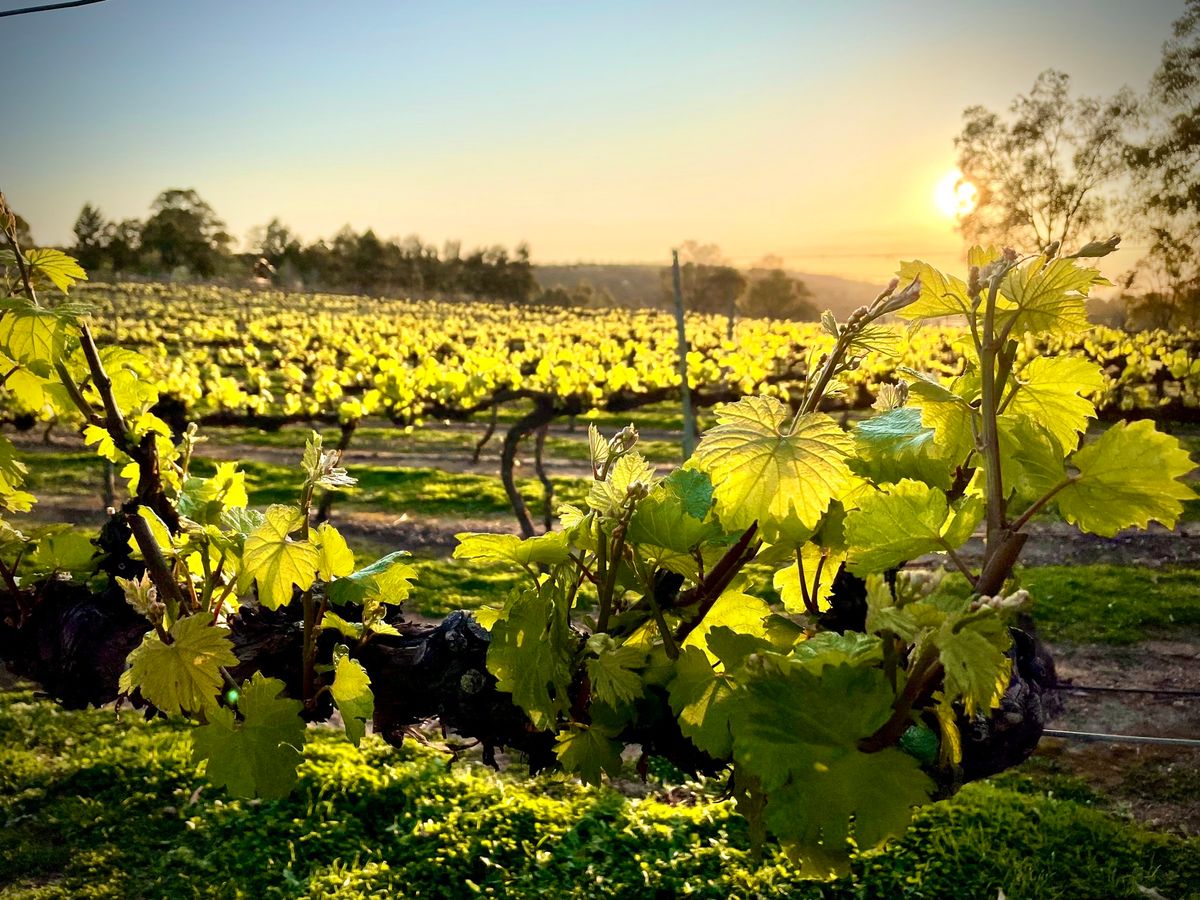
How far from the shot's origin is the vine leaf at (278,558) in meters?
1.02

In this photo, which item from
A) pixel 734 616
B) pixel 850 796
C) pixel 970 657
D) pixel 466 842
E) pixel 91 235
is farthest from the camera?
pixel 91 235

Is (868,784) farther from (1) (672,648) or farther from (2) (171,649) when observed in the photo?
(2) (171,649)

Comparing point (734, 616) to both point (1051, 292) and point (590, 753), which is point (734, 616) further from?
point (1051, 292)

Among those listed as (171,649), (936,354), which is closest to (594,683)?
(171,649)

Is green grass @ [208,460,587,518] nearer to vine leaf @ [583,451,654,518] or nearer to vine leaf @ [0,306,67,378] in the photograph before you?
vine leaf @ [0,306,67,378]

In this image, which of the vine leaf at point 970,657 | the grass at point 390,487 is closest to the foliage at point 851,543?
the vine leaf at point 970,657

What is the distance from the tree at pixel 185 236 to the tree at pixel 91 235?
2736 mm

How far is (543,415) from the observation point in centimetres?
1209

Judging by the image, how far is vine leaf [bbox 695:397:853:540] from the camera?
762 millimetres

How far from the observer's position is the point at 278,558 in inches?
40.8

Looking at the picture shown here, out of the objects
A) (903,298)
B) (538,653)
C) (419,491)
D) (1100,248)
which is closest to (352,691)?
(538,653)

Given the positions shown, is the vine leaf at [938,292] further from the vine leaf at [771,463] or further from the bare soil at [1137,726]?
the bare soil at [1137,726]

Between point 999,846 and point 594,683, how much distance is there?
4981mm

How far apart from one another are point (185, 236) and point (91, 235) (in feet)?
20.6
